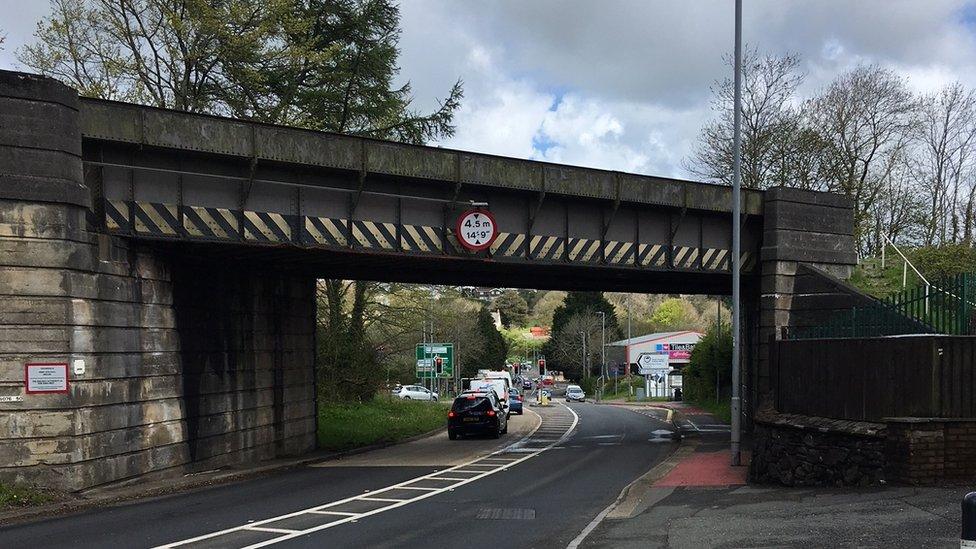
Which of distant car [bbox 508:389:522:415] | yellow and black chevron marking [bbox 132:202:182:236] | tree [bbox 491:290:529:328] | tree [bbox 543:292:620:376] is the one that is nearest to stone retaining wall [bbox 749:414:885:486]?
yellow and black chevron marking [bbox 132:202:182:236]

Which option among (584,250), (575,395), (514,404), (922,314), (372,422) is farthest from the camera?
(575,395)

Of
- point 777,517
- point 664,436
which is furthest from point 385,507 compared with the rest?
point 664,436

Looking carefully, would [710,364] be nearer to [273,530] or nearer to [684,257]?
[684,257]

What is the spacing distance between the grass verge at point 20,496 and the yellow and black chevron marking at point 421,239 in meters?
9.50

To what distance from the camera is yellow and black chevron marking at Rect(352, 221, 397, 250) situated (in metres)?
21.1

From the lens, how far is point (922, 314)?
15359 mm

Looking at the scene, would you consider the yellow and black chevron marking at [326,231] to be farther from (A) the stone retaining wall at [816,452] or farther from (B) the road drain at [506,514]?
(A) the stone retaining wall at [816,452]

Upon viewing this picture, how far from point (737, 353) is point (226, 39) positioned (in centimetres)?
2093

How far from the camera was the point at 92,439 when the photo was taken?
55.5ft

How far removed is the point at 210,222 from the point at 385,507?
24.8 ft

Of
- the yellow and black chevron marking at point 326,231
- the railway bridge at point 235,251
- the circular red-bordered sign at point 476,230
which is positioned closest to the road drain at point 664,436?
the railway bridge at point 235,251

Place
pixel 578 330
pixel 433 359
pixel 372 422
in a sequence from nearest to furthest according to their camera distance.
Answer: pixel 372 422
pixel 433 359
pixel 578 330

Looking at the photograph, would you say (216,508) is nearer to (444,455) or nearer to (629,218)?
(444,455)

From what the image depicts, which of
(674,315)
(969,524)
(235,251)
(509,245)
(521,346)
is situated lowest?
(521,346)
